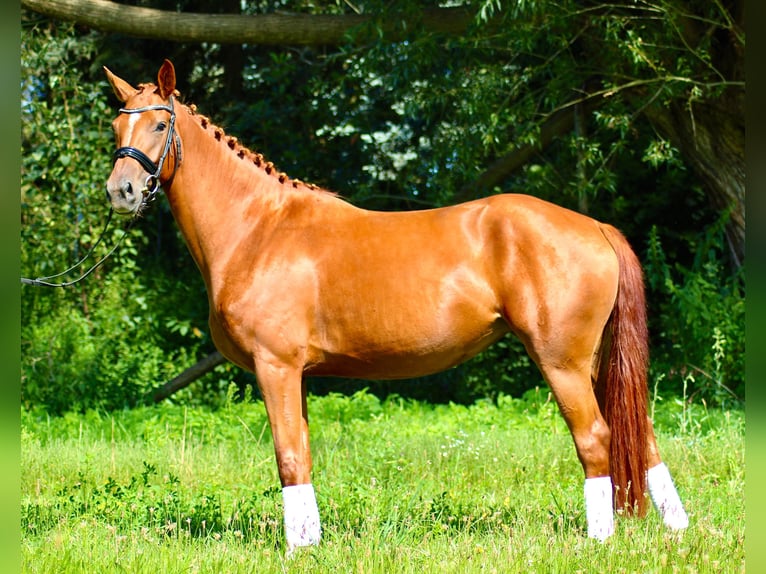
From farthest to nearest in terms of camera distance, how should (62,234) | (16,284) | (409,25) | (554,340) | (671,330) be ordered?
(62,234), (671,330), (409,25), (554,340), (16,284)

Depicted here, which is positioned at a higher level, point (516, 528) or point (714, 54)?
point (714, 54)

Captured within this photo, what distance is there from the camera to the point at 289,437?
4180mm

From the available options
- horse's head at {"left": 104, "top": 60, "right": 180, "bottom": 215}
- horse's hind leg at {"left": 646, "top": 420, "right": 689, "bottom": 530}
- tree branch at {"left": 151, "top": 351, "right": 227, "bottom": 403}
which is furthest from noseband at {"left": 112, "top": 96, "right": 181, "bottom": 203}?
tree branch at {"left": 151, "top": 351, "right": 227, "bottom": 403}

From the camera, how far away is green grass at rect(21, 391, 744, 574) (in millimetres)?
3781

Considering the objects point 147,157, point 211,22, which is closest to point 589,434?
point 147,157

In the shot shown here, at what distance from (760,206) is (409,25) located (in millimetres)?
7388

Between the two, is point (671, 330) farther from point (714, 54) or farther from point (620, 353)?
point (620, 353)

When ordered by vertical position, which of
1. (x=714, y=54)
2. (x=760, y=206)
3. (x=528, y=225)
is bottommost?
(x=528, y=225)

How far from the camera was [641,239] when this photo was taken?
35.2ft

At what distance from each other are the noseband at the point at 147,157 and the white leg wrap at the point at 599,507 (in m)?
2.68

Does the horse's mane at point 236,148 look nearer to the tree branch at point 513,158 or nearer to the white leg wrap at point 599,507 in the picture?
the white leg wrap at point 599,507

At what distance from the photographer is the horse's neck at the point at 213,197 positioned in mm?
4453

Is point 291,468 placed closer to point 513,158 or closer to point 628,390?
point 628,390

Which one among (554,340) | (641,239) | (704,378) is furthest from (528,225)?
(641,239)
